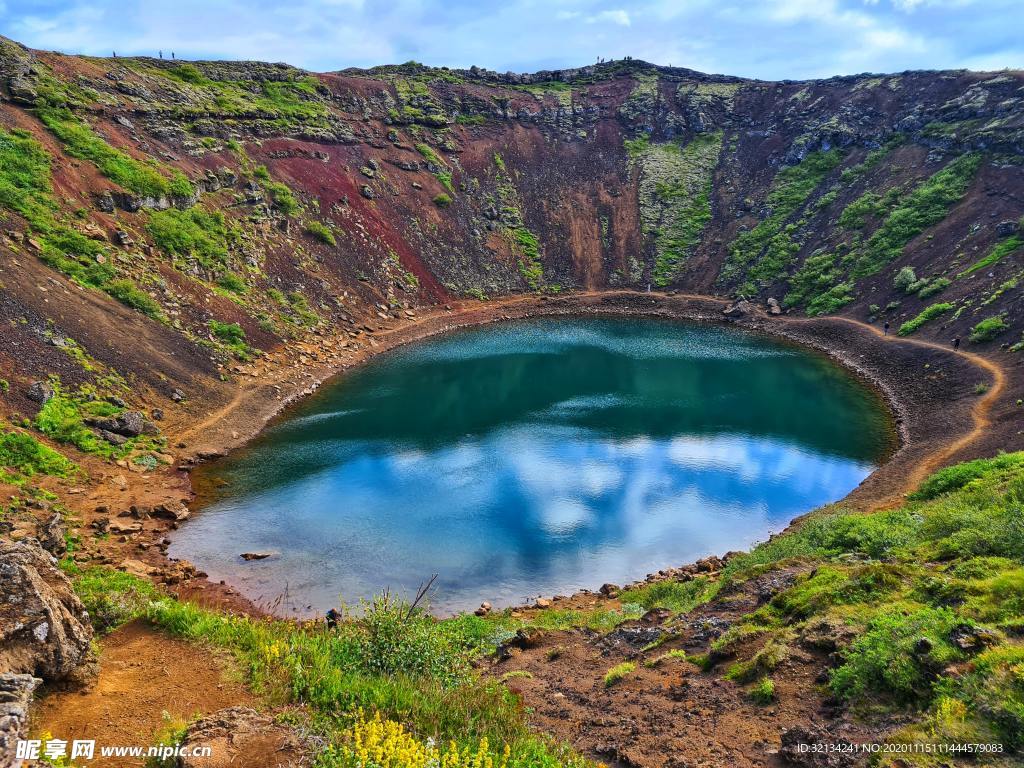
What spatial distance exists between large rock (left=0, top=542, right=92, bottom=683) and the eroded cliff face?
24.8m

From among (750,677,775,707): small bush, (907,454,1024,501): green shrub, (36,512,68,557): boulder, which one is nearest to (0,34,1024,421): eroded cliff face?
(36,512,68,557): boulder

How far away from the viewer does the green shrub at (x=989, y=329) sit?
4334cm

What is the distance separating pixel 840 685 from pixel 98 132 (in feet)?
201

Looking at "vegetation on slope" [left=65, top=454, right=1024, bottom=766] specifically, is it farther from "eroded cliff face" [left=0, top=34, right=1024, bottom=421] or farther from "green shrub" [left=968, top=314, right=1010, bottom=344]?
"green shrub" [left=968, top=314, right=1010, bottom=344]

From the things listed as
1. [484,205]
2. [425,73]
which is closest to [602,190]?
[484,205]

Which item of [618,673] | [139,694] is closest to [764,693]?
[618,673]

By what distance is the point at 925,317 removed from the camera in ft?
165

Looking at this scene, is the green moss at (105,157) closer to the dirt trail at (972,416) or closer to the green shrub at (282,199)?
the green shrub at (282,199)

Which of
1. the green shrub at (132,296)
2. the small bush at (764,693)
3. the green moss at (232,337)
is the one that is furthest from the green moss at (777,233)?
the small bush at (764,693)

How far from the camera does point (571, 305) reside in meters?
72.4

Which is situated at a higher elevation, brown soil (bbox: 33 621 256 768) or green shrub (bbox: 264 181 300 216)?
green shrub (bbox: 264 181 300 216)

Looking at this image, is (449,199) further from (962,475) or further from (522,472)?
(962,475)

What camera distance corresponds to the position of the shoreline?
2932 cm

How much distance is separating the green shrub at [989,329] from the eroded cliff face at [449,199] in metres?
0.16
